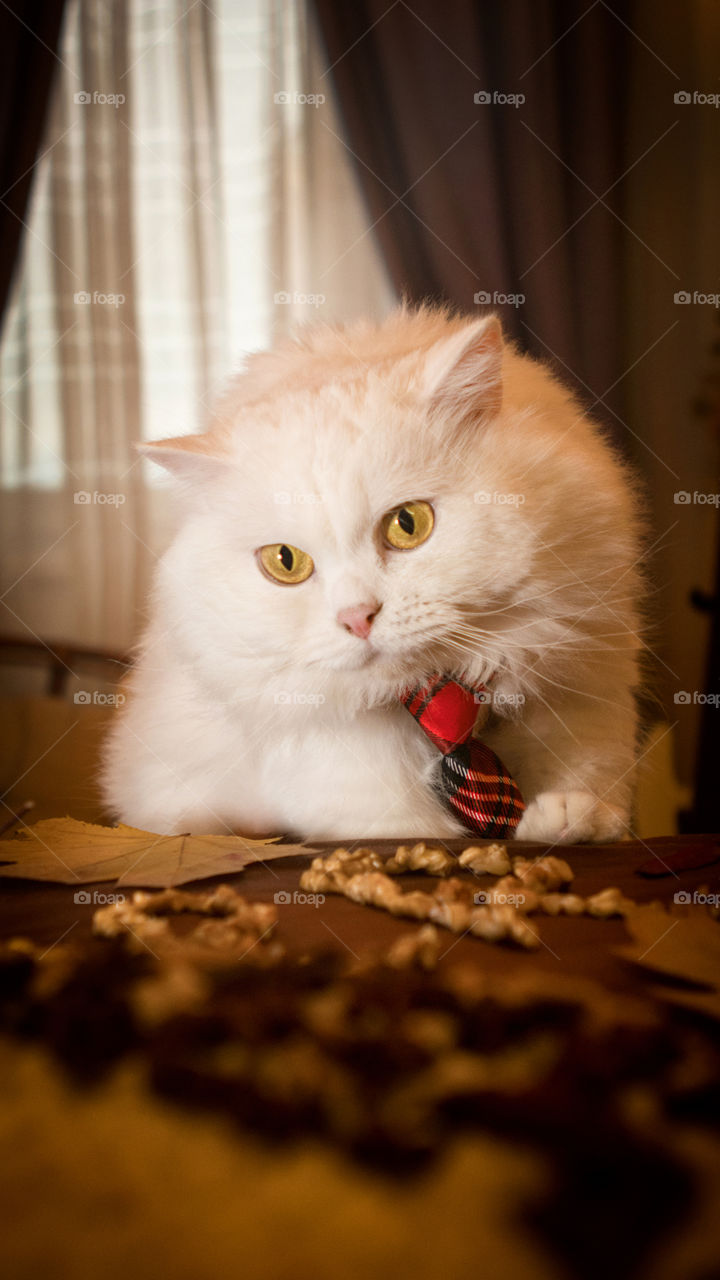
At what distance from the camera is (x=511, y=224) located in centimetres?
241

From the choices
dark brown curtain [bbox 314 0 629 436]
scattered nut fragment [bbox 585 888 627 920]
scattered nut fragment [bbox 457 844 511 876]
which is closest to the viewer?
scattered nut fragment [bbox 585 888 627 920]

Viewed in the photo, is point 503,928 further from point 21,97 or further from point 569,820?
point 21,97

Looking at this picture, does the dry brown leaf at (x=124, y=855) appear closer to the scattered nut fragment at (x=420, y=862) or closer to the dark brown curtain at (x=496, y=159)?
the scattered nut fragment at (x=420, y=862)

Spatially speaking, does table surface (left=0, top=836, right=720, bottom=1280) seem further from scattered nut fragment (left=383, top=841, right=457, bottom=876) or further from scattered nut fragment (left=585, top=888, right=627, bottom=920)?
scattered nut fragment (left=383, top=841, right=457, bottom=876)

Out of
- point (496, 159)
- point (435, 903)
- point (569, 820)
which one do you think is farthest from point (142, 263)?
point (435, 903)

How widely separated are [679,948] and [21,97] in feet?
9.99

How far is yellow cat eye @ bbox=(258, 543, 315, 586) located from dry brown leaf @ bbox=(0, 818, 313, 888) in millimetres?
308

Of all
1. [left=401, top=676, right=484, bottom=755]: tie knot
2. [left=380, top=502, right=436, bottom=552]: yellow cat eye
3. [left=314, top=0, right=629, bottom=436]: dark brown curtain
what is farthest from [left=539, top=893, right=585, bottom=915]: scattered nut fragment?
[left=314, top=0, right=629, bottom=436]: dark brown curtain

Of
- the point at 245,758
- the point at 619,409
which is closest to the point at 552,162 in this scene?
the point at 619,409

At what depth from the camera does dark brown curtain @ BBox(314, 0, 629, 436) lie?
2324 millimetres

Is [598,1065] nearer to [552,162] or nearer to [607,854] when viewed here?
[607,854]

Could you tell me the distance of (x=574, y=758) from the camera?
3.26ft

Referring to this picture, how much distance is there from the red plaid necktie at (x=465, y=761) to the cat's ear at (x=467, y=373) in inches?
12.7

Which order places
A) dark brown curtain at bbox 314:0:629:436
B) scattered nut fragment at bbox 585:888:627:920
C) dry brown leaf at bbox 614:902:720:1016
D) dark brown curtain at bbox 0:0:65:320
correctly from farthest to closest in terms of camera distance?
1. dark brown curtain at bbox 0:0:65:320
2. dark brown curtain at bbox 314:0:629:436
3. scattered nut fragment at bbox 585:888:627:920
4. dry brown leaf at bbox 614:902:720:1016
